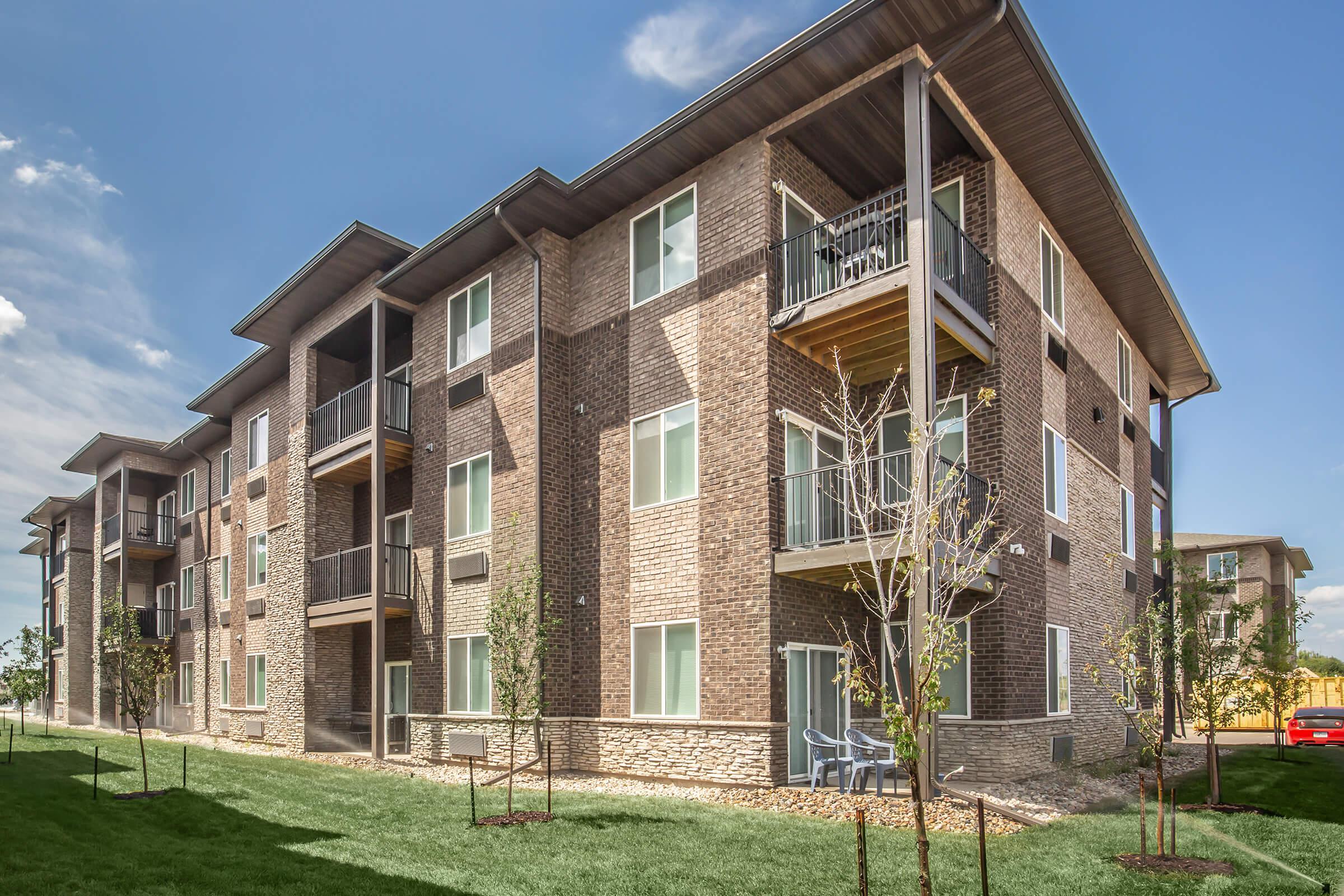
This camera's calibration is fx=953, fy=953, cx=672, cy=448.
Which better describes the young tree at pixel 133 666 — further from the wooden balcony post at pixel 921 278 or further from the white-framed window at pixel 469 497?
the wooden balcony post at pixel 921 278

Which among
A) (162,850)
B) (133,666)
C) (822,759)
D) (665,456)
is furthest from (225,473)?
(822,759)

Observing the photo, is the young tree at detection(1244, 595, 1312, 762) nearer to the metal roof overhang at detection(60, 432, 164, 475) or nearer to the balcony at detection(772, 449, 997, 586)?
the balcony at detection(772, 449, 997, 586)

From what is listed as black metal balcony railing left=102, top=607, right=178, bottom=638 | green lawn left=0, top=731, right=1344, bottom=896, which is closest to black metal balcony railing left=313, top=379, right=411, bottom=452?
green lawn left=0, top=731, right=1344, bottom=896

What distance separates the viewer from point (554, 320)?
54.1ft

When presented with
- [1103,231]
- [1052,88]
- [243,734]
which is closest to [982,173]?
[1052,88]

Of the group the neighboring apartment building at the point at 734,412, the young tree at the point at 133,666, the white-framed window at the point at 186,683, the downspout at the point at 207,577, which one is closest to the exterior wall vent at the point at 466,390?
the neighboring apartment building at the point at 734,412

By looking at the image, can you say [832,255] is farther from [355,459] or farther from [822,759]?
[355,459]

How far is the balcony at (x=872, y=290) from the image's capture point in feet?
40.8

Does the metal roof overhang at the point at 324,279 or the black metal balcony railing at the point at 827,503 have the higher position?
the metal roof overhang at the point at 324,279

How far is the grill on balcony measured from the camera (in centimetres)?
1301

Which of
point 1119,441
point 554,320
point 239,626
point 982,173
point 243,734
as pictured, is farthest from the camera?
point 239,626

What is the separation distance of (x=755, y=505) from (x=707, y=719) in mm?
2979

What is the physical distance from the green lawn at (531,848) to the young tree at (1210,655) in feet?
3.85

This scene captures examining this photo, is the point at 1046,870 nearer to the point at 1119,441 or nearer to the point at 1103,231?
the point at 1103,231
